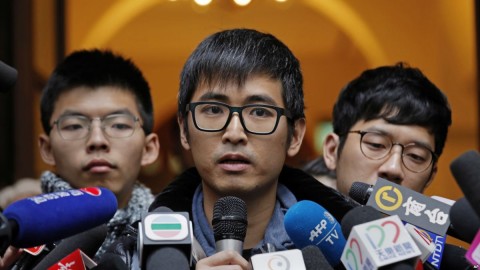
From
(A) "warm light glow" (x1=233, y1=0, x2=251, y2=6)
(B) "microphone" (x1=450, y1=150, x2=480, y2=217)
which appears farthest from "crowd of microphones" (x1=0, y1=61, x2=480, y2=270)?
(A) "warm light glow" (x1=233, y1=0, x2=251, y2=6)

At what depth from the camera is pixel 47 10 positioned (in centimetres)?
510

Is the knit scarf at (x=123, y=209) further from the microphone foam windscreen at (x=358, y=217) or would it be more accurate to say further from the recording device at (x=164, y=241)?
the microphone foam windscreen at (x=358, y=217)

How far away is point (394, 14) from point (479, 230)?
3.66 metres

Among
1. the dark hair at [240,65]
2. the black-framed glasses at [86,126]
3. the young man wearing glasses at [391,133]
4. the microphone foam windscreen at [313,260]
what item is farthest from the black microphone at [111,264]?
the black-framed glasses at [86,126]

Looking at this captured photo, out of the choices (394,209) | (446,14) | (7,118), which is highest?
(446,14)

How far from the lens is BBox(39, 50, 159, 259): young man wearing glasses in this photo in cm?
322

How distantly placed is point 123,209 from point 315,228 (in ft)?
4.29

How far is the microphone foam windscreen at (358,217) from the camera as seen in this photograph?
1.87m

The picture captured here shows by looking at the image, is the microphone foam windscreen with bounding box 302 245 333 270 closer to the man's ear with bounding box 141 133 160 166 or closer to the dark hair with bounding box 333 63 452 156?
the dark hair with bounding box 333 63 452 156

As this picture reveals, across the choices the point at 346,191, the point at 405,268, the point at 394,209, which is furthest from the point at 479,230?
the point at 346,191

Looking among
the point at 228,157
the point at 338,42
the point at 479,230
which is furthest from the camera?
the point at 338,42

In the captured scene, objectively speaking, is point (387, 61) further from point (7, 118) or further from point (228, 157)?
point (228, 157)

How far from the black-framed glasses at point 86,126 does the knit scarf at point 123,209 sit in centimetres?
17

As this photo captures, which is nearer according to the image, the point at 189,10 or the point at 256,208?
the point at 256,208
